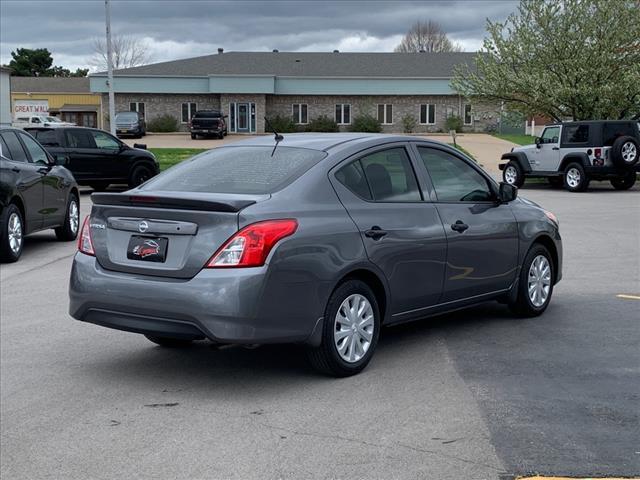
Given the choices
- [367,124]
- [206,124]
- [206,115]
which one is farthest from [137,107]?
[367,124]

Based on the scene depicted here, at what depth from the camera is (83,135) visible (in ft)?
79.6

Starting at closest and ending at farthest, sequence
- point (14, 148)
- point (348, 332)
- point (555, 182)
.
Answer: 1. point (348, 332)
2. point (14, 148)
3. point (555, 182)

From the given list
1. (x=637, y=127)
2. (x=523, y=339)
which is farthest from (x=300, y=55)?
(x=523, y=339)

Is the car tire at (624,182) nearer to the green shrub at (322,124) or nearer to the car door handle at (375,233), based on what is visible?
the car door handle at (375,233)

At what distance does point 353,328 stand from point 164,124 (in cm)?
6617

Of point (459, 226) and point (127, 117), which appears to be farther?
point (127, 117)

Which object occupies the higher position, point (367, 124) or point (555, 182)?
point (367, 124)

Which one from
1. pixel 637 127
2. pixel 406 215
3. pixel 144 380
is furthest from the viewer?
pixel 637 127

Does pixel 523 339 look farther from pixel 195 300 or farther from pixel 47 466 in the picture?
pixel 47 466

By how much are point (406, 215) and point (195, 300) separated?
191 cm

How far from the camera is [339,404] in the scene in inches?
230

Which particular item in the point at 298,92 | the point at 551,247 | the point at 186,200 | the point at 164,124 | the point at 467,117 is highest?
the point at 298,92

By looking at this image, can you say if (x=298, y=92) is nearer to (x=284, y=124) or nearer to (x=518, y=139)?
(x=284, y=124)

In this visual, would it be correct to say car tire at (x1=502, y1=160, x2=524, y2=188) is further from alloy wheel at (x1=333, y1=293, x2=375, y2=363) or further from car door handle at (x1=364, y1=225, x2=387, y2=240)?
alloy wheel at (x1=333, y1=293, x2=375, y2=363)
